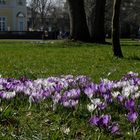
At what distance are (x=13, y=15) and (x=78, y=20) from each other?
47755 mm

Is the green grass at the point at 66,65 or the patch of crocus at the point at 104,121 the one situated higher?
the patch of crocus at the point at 104,121

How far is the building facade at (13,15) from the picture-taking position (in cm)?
8038

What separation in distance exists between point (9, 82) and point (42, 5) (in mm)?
105874

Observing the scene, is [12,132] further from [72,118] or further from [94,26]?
[94,26]

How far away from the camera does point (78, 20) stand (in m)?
34.3

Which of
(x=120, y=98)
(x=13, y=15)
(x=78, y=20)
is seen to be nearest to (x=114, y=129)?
(x=120, y=98)

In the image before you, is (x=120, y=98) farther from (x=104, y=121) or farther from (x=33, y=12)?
(x=33, y=12)

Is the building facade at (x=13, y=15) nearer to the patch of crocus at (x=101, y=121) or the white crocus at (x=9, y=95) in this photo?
the white crocus at (x=9, y=95)

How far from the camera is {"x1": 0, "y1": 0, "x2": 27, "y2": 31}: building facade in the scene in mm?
80375

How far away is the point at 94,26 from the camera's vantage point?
119ft

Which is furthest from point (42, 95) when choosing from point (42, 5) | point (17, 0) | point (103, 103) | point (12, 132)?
point (42, 5)

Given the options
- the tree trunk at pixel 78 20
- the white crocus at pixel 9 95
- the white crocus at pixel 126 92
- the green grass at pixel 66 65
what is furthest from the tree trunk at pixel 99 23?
the white crocus at pixel 9 95

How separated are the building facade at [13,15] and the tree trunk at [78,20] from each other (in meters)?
46.6

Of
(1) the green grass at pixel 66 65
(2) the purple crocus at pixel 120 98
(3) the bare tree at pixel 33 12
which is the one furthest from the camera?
(3) the bare tree at pixel 33 12
